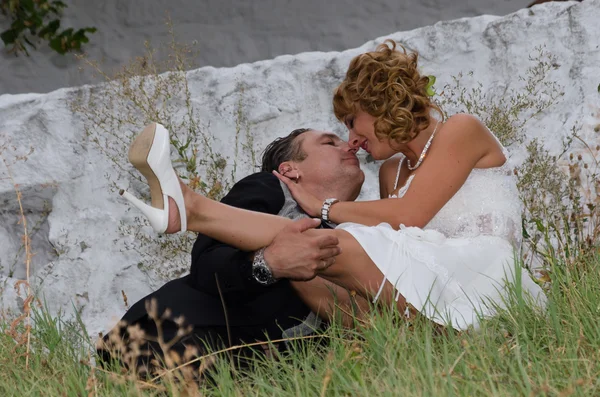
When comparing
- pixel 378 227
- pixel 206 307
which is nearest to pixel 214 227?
pixel 206 307

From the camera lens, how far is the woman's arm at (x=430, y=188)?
304 cm

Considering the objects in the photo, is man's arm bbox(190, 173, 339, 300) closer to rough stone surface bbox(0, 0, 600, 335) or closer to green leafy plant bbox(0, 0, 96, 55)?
rough stone surface bbox(0, 0, 600, 335)

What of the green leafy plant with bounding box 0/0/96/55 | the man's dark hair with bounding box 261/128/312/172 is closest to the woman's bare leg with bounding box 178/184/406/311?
the man's dark hair with bounding box 261/128/312/172

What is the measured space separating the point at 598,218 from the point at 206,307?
1.78 m

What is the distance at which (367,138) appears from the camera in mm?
3314

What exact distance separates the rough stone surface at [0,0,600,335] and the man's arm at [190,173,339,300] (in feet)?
4.80

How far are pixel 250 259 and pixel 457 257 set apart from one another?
0.71m

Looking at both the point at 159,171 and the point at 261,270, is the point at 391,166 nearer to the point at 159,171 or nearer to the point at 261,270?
the point at 261,270

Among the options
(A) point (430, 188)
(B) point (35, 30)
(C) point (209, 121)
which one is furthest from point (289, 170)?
(B) point (35, 30)

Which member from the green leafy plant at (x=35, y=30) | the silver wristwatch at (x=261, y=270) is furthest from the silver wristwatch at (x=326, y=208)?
the green leafy plant at (x=35, y=30)

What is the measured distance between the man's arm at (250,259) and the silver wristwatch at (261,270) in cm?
1

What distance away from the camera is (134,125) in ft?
14.8

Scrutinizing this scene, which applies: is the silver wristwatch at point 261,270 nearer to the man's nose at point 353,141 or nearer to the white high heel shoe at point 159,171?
the white high heel shoe at point 159,171

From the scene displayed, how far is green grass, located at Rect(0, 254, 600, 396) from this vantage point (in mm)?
1984
